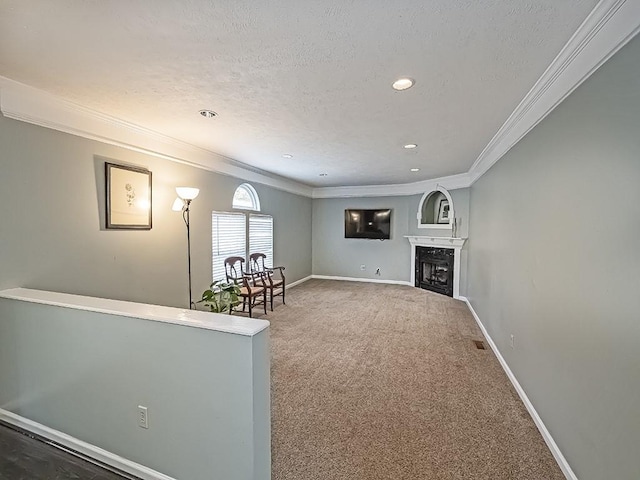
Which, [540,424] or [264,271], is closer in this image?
[540,424]

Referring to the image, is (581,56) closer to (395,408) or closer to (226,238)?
(395,408)

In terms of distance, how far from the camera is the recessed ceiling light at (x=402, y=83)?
2.08 meters

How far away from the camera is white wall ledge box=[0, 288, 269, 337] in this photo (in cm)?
141

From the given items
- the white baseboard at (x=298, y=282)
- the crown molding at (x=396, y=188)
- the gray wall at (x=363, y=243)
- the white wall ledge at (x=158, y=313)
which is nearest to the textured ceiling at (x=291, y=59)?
the white wall ledge at (x=158, y=313)

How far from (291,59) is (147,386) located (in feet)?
6.80

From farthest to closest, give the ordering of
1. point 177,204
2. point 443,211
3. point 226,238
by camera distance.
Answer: point 443,211
point 226,238
point 177,204

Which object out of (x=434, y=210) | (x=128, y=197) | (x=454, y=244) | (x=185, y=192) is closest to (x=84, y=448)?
(x=128, y=197)

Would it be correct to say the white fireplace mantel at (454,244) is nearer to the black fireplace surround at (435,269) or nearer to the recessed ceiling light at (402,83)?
the black fireplace surround at (435,269)

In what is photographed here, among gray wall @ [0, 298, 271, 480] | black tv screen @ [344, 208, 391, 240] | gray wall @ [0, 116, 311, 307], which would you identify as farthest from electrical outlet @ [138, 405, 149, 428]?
black tv screen @ [344, 208, 391, 240]

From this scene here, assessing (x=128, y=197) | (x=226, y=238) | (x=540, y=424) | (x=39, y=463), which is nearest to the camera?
(x=39, y=463)

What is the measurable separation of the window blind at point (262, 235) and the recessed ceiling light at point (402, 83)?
386 cm

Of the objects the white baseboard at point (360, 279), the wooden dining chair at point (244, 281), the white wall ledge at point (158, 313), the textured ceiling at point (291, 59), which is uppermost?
the textured ceiling at point (291, 59)

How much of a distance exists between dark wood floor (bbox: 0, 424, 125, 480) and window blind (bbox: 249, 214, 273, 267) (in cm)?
385

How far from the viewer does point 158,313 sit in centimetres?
159
